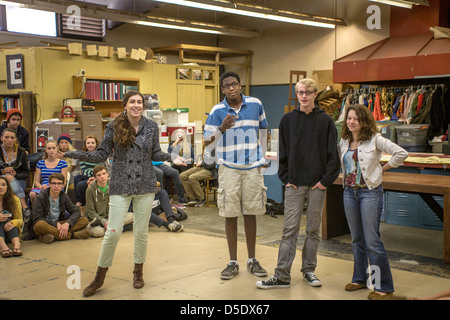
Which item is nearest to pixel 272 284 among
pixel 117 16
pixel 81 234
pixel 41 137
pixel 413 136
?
pixel 81 234

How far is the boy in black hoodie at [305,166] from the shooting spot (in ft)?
12.5

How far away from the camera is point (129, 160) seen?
3.83m

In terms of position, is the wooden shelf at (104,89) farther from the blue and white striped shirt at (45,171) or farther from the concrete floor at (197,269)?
the concrete floor at (197,269)

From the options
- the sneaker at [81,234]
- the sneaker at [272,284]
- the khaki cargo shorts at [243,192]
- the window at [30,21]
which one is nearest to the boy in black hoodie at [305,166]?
the sneaker at [272,284]

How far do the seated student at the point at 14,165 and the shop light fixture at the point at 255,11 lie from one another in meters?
3.33

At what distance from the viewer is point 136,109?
12.7ft

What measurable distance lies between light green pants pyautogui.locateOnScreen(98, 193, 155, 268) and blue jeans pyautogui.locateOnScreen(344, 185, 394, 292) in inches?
60.1

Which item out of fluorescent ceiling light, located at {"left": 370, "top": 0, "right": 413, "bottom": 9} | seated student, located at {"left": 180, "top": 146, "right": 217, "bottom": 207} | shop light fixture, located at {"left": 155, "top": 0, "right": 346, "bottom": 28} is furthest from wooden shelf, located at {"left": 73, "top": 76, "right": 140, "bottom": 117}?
fluorescent ceiling light, located at {"left": 370, "top": 0, "right": 413, "bottom": 9}

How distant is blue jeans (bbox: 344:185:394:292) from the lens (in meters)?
3.62

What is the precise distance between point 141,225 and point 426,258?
9.48ft

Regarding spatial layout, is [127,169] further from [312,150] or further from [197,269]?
[312,150]

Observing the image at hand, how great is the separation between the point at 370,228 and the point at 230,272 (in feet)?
4.02

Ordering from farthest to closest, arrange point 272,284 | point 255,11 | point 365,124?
point 255,11 → point 272,284 → point 365,124
